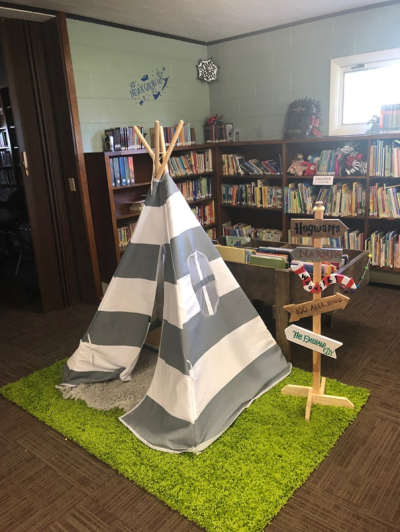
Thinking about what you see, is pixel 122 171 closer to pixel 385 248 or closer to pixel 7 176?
pixel 385 248

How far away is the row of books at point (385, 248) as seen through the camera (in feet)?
12.6

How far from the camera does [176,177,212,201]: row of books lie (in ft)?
14.8

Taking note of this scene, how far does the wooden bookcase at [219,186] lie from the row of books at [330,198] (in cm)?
7

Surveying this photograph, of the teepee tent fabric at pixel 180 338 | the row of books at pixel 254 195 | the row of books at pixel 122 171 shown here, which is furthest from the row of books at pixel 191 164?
the teepee tent fabric at pixel 180 338

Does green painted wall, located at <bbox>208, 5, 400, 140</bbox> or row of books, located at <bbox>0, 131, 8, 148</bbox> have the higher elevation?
green painted wall, located at <bbox>208, 5, 400, 140</bbox>

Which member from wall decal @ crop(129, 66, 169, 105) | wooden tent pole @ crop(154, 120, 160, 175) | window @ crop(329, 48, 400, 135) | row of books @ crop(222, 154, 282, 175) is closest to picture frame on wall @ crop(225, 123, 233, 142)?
row of books @ crop(222, 154, 282, 175)

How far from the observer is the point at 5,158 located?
6.06m

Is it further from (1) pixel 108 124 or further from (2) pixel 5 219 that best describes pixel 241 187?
(2) pixel 5 219

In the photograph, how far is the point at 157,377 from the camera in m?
2.24

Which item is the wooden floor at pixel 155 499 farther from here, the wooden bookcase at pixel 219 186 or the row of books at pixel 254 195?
the row of books at pixel 254 195

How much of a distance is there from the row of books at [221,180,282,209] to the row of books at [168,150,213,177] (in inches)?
13.3

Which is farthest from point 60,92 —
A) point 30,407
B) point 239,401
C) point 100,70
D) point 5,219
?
point 239,401

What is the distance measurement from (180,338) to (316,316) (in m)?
0.71

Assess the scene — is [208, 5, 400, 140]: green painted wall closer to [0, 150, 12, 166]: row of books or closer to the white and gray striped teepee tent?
the white and gray striped teepee tent
